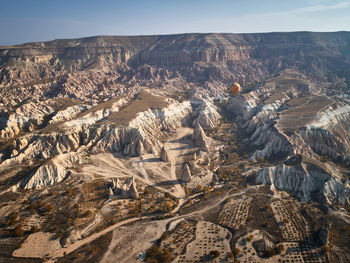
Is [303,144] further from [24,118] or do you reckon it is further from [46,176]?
[24,118]

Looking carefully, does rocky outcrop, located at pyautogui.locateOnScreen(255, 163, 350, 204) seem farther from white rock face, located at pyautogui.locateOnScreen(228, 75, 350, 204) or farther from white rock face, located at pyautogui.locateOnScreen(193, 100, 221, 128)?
white rock face, located at pyautogui.locateOnScreen(193, 100, 221, 128)

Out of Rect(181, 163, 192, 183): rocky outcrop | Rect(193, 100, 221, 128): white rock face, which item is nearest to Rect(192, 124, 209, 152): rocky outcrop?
Rect(193, 100, 221, 128): white rock face

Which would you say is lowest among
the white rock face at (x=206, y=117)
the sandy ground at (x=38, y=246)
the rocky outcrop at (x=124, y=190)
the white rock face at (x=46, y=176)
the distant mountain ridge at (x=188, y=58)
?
the sandy ground at (x=38, y=246)

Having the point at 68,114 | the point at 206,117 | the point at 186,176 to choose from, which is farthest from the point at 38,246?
the point at 206,117

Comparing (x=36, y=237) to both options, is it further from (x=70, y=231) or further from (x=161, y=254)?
(x=161, y=254)

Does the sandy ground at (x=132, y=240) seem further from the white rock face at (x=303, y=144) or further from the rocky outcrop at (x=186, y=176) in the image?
the white rock face at (x=303, y=144)

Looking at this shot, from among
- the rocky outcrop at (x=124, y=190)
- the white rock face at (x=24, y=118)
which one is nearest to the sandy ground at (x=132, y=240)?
the rocky outcrop at (x=124, y=190)

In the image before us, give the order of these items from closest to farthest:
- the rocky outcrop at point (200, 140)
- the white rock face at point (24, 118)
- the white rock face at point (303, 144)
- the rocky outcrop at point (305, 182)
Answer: the rocky outcrop at point (305, 182)
the white rock face at point (303, 144)
the rocky outcrop at point (200, 140)
the white rock face at point (24, 118)
